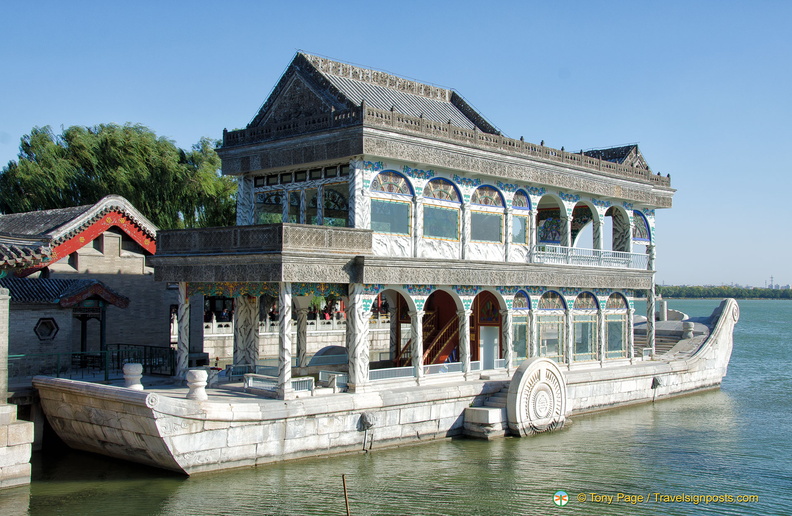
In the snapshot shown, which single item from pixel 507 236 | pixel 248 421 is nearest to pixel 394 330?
pixel 507 236

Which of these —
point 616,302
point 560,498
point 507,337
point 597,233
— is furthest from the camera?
point 616,302

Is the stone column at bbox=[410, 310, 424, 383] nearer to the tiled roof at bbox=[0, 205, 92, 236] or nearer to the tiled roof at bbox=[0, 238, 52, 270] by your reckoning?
the tiled roof at bbox=[0, 238, 52, 270]

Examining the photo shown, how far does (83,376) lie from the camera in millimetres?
18797

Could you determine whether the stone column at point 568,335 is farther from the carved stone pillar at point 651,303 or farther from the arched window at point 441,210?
the arched window at point 441,210

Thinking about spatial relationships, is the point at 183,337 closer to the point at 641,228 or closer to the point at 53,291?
the point at 53,291

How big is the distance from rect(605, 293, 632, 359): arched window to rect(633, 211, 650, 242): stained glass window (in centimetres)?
237

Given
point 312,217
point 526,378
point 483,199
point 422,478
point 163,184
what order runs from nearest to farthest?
point 422,478 < point 526,378 < point 483,199 < point 312,217 < point 163,184

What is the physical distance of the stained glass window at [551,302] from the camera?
22994mm

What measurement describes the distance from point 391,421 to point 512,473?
9.84ft

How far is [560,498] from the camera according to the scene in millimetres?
14469

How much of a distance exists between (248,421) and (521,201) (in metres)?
10.4

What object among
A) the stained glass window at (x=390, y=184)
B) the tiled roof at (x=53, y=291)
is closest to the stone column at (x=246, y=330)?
the tiled roof at (x=53, y=291)

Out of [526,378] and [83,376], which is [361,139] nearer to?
[526,378]

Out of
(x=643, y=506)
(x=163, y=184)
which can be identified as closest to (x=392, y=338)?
(x=643, y=506)
